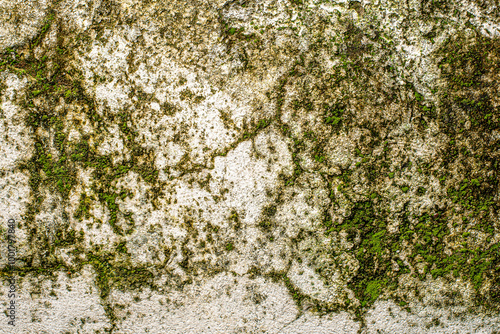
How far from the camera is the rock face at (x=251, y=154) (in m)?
1.01

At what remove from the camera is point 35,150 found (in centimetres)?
104

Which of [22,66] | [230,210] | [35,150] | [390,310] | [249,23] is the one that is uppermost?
[22,66]

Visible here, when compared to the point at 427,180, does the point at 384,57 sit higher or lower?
higher

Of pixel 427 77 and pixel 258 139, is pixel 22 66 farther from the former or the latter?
pixel 427 77

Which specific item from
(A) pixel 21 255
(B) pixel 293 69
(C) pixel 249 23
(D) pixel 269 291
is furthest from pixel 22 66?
(D) pixel 269 291

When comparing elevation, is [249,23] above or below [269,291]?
above

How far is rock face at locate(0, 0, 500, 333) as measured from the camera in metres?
1.01

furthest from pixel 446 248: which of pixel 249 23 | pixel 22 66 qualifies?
pixel 22 66

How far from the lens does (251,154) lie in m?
1.01

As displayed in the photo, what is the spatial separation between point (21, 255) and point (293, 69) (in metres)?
1.30

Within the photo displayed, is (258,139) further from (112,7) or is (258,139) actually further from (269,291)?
(112,7)

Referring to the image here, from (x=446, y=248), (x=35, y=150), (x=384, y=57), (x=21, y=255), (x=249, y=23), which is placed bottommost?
(x=446, y=248)

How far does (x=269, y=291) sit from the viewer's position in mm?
1052

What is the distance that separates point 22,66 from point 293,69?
1051 millimetres
